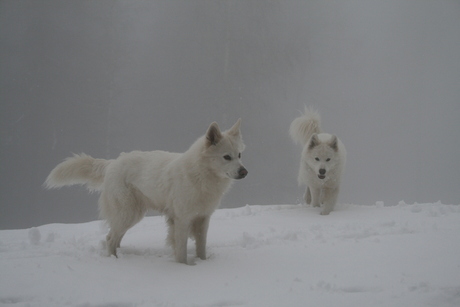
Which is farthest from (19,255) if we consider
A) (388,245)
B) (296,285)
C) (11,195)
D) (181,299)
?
(11,195)

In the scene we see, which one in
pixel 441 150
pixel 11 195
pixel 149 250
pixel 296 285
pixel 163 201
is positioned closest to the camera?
pixel 296 285

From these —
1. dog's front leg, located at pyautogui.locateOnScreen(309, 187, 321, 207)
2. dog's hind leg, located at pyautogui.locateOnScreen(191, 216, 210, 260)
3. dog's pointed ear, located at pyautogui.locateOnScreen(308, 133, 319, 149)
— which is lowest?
dog's front leg, located at pyautogui.locateOnScreen(309, 187, 321, 207)

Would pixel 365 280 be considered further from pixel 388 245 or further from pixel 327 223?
pixel 327 223

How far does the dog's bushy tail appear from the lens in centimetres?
762

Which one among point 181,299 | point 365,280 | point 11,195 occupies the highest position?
point 365,280

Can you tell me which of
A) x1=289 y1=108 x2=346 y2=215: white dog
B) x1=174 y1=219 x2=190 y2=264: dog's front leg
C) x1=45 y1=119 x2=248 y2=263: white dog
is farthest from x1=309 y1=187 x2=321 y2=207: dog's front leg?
x1=174 y1=219 x2=190 y2=264: dog's front leg

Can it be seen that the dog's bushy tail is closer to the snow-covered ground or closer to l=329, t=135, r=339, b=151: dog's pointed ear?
l=329, t=135, r=339, b=151: dog's pointed ear

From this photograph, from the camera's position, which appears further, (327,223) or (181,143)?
(181,143)

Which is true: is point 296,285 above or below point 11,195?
above

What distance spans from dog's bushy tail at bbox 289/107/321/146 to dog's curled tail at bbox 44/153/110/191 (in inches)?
185

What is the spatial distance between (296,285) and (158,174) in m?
1.91

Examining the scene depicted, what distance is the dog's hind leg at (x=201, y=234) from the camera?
3.62 meters

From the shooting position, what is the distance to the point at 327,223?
16.0ft

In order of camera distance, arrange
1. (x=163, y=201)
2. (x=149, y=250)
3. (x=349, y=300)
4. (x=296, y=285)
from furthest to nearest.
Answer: (x=149, y=250) < (x=163, y=201) < (x=296, y=285) < (x=349, y=300)
